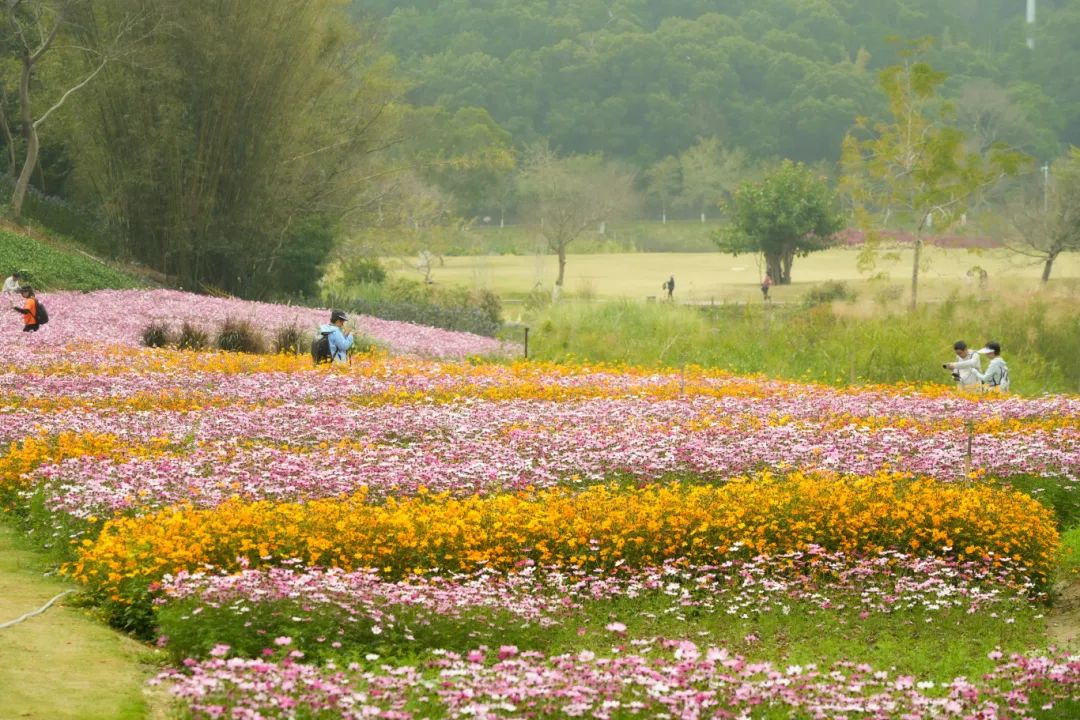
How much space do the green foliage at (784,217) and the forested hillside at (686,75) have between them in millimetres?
39973

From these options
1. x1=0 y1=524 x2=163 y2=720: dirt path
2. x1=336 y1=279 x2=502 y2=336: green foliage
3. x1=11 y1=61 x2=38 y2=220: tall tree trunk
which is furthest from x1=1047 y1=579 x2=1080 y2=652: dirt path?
x1=11 y1=61 x2=38 y2=220: tall tree trunk

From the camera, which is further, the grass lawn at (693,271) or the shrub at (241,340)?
the grass lawn at (693,271)

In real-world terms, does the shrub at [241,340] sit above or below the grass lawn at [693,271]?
below

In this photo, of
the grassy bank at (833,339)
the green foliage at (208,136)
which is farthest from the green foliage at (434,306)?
the grassy bank at (833,339)

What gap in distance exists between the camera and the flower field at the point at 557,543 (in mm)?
7129

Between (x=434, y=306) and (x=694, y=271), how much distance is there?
3243 cm

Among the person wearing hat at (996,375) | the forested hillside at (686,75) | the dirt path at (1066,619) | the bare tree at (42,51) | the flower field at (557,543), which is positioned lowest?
the dirt path at (1066,619)

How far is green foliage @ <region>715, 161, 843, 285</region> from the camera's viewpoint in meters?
57.0

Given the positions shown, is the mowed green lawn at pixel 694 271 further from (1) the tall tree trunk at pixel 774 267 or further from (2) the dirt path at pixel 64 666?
(2) the dirt path at pixel 64 666

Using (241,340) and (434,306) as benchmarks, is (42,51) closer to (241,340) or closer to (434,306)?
(434,306)

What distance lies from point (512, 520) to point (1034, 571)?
416 centimetres

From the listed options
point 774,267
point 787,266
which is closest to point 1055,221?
point 787,266

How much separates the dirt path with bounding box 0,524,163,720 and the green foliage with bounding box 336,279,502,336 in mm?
26213

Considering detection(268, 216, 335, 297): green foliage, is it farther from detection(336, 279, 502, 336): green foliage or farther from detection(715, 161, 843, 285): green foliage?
detection(715, 161, 843, 285): green foliage
